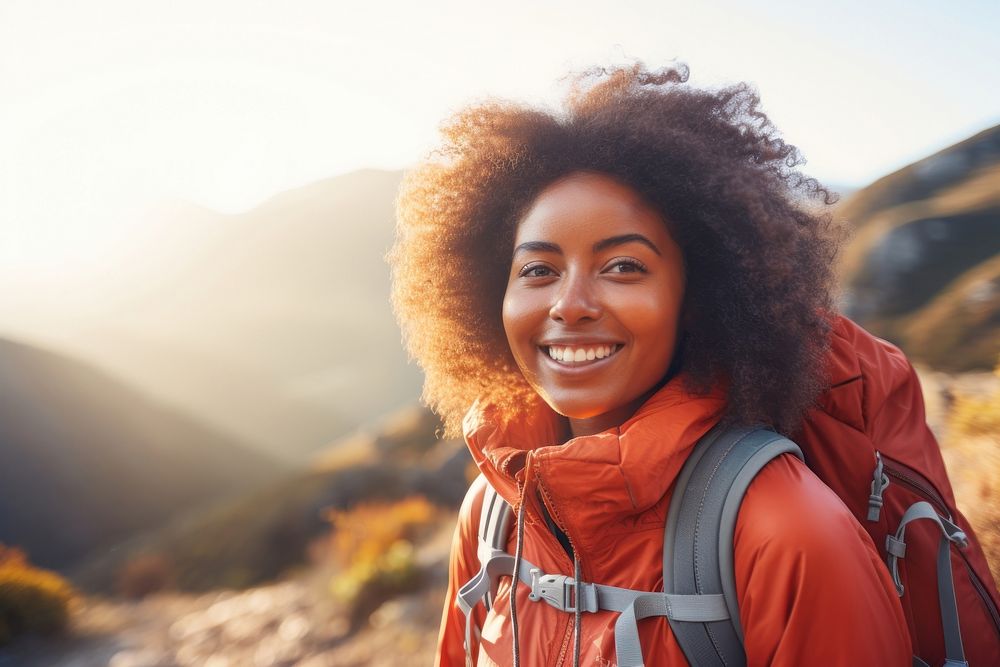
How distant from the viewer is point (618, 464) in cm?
141

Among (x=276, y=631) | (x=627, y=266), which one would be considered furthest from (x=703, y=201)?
(x=276, y=631)

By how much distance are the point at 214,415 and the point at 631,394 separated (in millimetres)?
39599

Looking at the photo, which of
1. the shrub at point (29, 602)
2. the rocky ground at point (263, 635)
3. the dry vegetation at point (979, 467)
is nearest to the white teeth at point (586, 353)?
the dry vegetation at point (979, 467)

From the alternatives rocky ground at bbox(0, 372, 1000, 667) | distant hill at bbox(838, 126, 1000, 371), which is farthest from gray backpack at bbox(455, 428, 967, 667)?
distant hill at bbox(838, 126, 1000, 371)

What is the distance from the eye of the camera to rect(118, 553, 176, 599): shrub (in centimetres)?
1391

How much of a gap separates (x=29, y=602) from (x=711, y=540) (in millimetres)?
10783

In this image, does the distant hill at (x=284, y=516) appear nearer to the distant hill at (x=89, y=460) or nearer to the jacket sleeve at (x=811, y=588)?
the distant hill at (x=89, y=460)

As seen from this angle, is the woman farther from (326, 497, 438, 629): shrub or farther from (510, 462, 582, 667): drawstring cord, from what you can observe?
(326, 497, 438, 629): shrub

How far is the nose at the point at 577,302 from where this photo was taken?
1.61 metres

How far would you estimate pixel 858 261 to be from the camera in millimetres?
13812

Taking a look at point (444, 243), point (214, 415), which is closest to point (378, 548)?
point (444, 243)

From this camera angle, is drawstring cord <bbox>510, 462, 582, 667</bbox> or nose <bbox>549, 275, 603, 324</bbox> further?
nose <bbox>549, 275, 603, 324</bbox>

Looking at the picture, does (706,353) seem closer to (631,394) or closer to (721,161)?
(631,394)

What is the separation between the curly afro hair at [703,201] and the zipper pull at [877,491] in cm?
21
